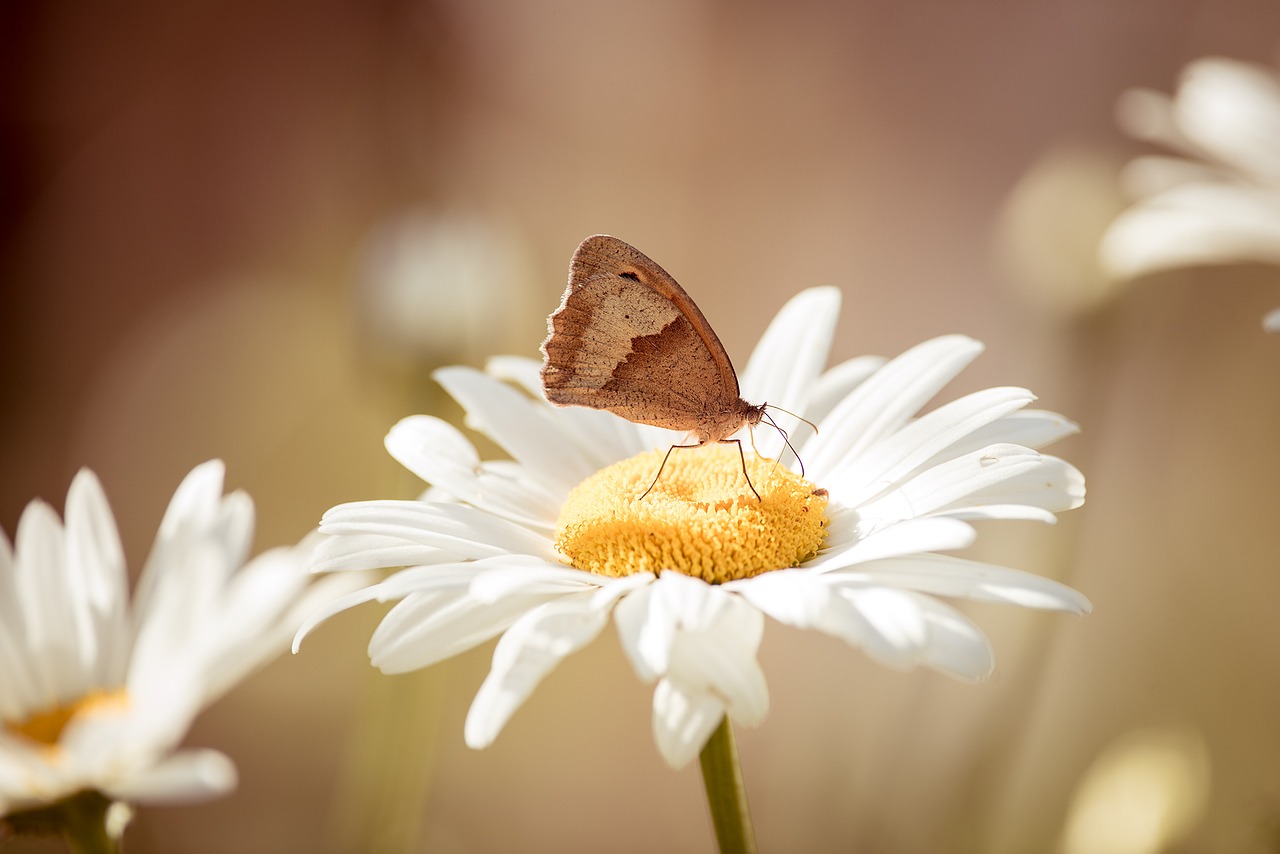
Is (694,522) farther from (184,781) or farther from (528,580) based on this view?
(184,781)

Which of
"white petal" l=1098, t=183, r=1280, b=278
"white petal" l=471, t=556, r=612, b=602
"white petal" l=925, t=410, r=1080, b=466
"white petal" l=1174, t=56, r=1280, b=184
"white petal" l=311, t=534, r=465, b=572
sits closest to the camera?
"white petal" l=471, t=556, r=612, b=602

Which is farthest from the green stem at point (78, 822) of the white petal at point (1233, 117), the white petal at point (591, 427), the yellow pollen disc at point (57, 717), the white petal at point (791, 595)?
the white petal at point (1233, 117)

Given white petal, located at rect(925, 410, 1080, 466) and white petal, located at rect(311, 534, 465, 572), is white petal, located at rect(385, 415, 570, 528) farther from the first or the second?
white petal, located at rect(925, 410, 1080, 466)

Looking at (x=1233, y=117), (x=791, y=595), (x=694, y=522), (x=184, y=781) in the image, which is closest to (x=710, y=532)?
(x=694, y=522)

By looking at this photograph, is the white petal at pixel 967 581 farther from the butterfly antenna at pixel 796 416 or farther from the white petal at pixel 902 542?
the butterfly antenna at pixel 796 416

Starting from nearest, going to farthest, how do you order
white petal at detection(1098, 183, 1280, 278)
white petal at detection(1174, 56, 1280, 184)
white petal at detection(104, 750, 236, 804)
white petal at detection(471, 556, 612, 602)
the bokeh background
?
white petal at detection(104, 750, 236, 804) < white petal at detection(471, 556, 612, 602) < white petal at detection(1098, 183, 1280, 278) < white petal at detection(1174, 56, 1280, 184) < the bokeh background

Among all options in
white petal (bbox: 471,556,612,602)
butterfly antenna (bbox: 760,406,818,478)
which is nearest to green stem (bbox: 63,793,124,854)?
white petal (bbox: 471,556,612,602)
